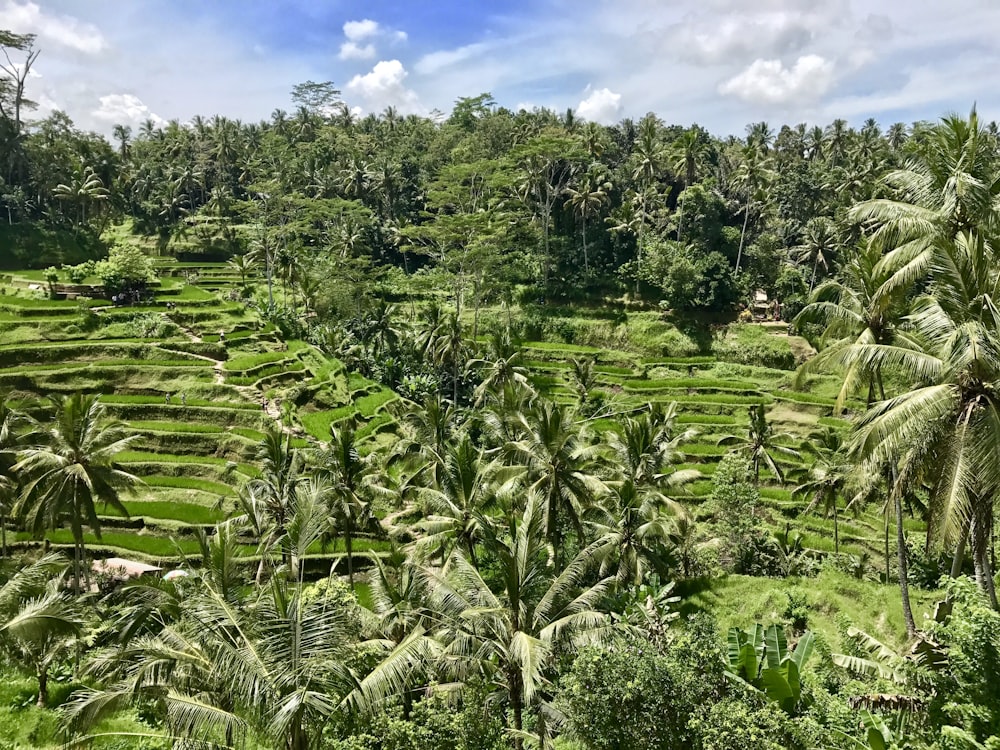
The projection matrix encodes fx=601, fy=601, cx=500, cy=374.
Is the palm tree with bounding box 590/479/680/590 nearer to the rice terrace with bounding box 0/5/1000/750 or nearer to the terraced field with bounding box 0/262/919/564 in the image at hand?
the rice terrace with bounding box 0/5/1000/750

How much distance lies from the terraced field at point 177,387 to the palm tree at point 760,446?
23.0 meters

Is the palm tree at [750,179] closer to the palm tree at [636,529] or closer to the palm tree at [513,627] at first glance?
the palm tree at [636,529]

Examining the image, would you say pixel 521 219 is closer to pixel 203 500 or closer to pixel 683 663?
pixel 203 500

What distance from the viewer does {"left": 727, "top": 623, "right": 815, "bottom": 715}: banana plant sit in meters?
11.4

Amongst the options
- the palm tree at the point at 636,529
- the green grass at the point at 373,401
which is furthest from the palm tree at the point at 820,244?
the palm tree at the point at 636,529

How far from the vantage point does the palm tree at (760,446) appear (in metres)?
36.4

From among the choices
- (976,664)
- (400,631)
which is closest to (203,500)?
(400,631)

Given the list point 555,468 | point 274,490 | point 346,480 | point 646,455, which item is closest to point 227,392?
point 274,490

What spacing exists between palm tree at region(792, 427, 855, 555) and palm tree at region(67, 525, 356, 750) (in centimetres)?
2393

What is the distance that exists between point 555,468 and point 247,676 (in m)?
13.0

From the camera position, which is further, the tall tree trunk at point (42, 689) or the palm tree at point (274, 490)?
the palm tree at point (274, 490)

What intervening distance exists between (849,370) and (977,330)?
452 cm

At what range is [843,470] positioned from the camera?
29734 mm

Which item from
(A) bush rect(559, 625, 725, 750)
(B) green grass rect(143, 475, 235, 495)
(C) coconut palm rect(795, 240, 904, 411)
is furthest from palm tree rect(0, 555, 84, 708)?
(C) coconut palm rect(795, 240, 904, 411)
